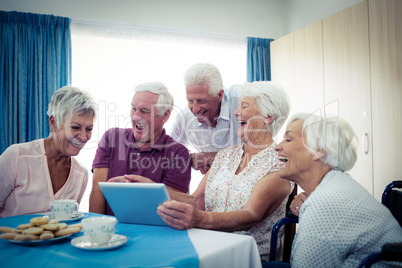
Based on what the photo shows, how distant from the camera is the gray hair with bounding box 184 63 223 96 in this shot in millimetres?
2229

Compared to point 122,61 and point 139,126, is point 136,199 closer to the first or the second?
point 139,126

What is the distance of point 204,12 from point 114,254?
394cm

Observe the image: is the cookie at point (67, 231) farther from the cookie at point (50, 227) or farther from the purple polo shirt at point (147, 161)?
the purple polo shirt at point (147, 161)

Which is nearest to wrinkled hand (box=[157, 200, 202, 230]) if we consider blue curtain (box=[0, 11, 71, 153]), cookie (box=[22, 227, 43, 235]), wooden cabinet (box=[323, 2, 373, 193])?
cookie (box=[22, 227, 43, 235])

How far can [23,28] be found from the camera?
3518 millimetres

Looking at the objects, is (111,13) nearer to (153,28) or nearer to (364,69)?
(153,28)

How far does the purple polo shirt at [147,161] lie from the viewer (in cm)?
179

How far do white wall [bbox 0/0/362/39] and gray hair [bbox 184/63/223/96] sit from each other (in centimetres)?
208

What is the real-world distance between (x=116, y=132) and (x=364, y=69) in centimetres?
216

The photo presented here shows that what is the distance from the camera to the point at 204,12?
4.32 metres

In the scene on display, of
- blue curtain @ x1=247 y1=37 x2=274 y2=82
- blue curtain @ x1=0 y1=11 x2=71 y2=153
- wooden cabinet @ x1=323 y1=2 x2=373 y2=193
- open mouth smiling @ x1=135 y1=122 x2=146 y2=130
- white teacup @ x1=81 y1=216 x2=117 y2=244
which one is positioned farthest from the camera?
blue curtain @ x1=247 y1=37 x2=274 y2=82

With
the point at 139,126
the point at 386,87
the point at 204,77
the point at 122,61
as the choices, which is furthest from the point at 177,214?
the point at 122,61

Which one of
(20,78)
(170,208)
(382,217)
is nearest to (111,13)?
(20,78)

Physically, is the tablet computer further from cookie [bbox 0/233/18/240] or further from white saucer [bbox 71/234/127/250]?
cookie [bbox 0/233/18/240]
